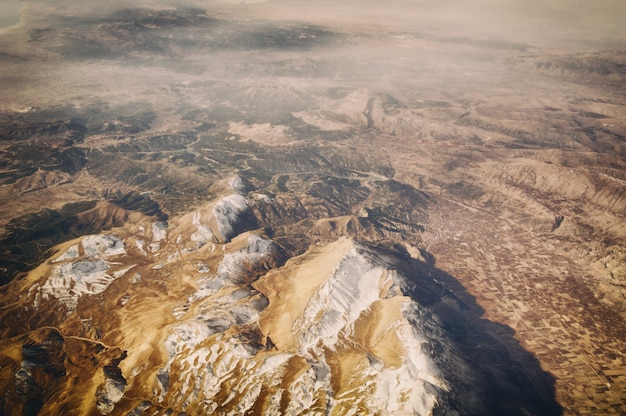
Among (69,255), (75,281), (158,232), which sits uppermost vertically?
(158,232)

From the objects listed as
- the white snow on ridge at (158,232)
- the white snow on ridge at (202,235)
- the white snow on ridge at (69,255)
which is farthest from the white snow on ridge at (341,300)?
the white snow on ridge at (69,255)

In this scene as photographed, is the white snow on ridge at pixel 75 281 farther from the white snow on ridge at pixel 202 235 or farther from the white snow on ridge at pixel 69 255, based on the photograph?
the white snow on ridge at pixel 202 235

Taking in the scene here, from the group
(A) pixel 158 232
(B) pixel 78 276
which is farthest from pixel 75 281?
(A) pixel 158 232

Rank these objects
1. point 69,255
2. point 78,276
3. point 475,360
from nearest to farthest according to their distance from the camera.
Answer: point 475,360 → point 78,276 → point 69,255

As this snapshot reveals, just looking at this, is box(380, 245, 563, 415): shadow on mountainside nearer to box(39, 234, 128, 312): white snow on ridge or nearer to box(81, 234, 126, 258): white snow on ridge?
box(39, 234, 128, 312): white snow on ridge

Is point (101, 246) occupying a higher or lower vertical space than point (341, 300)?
lower

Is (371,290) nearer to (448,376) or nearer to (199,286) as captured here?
(448,376)

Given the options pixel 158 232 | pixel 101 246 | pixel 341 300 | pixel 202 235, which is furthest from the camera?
pixel 158 232

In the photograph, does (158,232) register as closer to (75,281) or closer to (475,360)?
(75,281)

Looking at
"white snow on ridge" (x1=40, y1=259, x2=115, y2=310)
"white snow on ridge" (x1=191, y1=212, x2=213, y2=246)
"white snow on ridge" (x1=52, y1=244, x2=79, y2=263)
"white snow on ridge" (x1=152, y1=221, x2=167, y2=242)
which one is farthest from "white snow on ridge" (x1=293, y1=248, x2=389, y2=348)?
→ "white snow on ridge" (x1=52, y1=244, x2=79, y2=263)

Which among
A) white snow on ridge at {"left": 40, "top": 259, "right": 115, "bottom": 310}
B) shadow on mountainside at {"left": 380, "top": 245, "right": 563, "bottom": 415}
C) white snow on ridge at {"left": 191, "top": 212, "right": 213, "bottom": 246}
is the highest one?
shadow on mountainside at {"left": 380, "top": 245, "right": 563, "bottom": 415}
